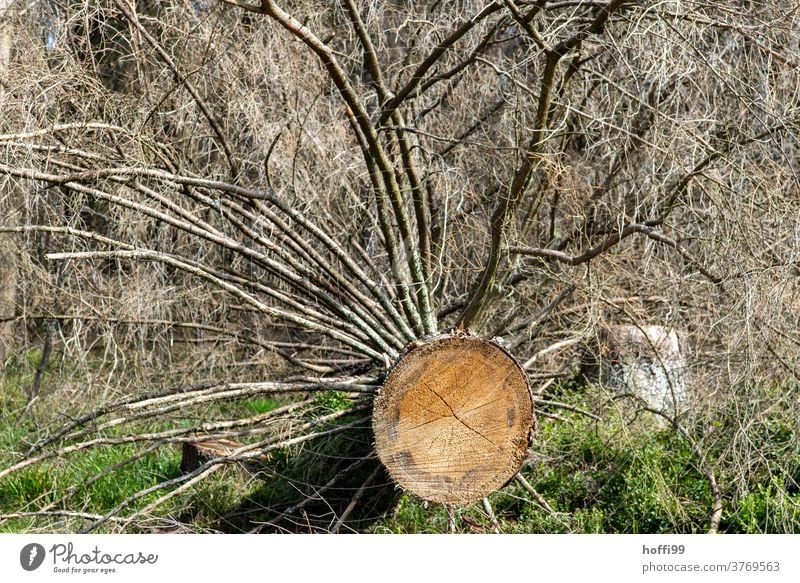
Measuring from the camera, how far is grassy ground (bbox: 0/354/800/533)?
4965 millimetres

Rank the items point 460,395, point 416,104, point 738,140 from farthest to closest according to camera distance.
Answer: point 416,104 → point 738,140 → point 460,395

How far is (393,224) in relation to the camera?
5930mm

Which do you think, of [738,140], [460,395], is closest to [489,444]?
[460,395]

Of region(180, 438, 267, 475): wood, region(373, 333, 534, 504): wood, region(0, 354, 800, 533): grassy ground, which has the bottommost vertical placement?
region(0, 354, 800, 533): grassy ground

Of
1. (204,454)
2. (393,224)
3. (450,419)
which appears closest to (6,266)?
(204,454)

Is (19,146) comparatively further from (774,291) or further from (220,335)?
(774,291)

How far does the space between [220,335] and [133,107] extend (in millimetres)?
1752

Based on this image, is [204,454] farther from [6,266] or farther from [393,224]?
[6,266]

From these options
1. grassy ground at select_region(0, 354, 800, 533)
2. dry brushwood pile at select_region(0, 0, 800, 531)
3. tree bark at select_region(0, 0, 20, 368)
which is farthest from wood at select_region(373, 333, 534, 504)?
tree bark at select_region(0, 0, 20, 368)

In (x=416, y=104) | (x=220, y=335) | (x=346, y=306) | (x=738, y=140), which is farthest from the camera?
(x=220, y=335)

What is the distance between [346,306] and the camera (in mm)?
5656

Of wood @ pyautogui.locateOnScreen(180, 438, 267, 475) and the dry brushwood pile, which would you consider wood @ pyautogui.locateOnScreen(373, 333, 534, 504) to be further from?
wood @ pyautogui.locateOnScreen(180, 438, 267, 475)

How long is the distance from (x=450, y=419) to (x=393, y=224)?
170cm

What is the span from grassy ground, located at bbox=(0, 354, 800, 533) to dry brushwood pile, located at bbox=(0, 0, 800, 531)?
0.07 m
